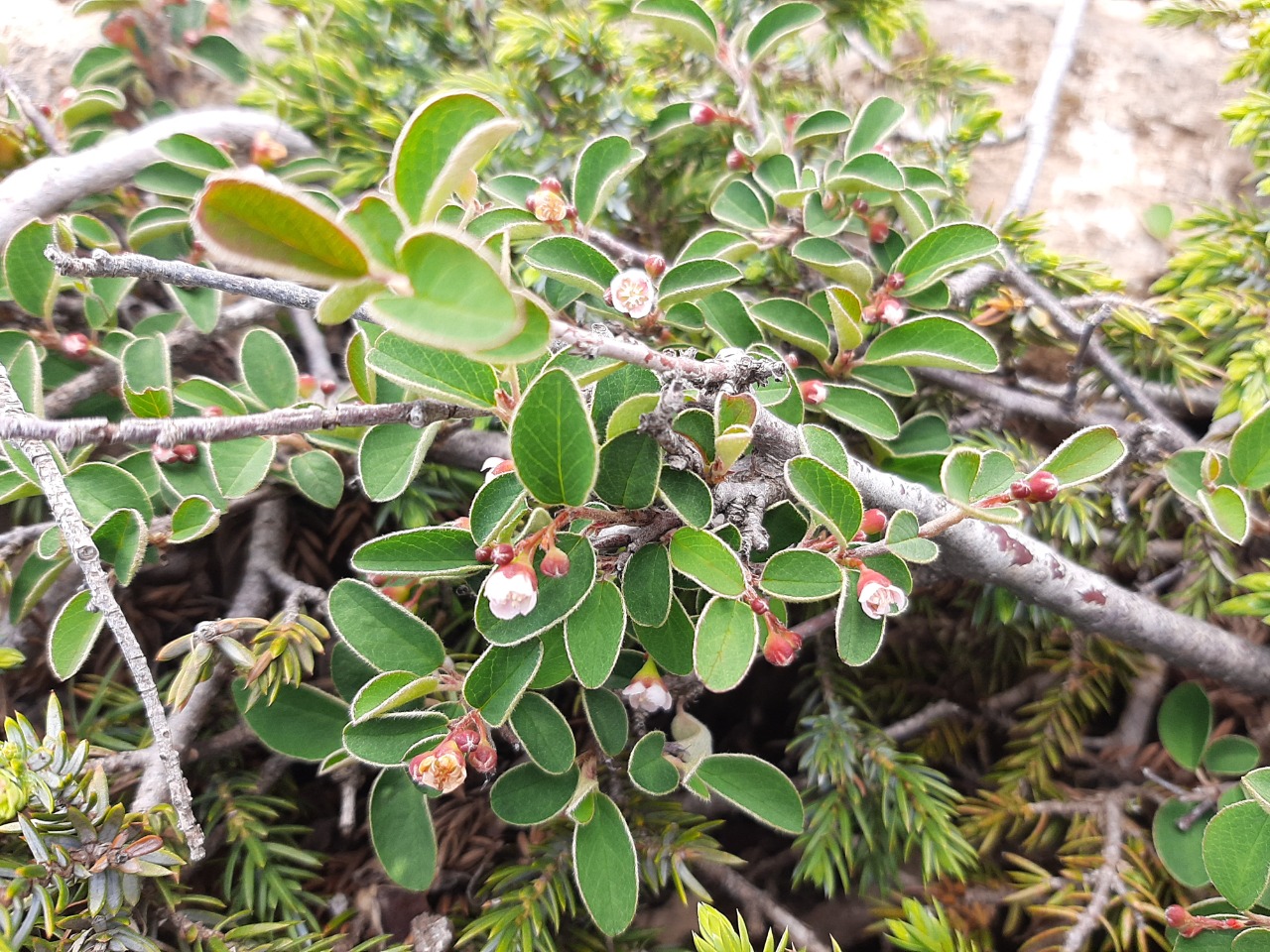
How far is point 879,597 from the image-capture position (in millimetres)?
833

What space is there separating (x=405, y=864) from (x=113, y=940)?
0.99 feet

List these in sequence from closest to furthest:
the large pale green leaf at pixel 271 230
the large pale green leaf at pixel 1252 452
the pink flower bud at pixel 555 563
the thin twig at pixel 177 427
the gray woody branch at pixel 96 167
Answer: the large pale green leaf at pixel 271 230, the thin twig at pixel 177 427, the pink flower bud at pixel 555 563, the large pale green leaf at pixel 1252 452, the gray woody branch at pixel 96 167

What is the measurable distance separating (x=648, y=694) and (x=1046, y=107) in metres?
1.57

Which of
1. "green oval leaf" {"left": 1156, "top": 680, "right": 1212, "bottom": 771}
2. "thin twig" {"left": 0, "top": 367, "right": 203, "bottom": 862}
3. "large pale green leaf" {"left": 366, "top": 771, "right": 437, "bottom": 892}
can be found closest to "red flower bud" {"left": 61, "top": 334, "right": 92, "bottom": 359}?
"thin twig" {"left": 0, "top": 367, "right": 203, "bottom": 862}

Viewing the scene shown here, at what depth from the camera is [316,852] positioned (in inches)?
43.0

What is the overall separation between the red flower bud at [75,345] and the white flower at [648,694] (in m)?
1.01

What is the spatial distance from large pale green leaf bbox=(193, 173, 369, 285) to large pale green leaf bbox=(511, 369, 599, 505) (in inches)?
8.6

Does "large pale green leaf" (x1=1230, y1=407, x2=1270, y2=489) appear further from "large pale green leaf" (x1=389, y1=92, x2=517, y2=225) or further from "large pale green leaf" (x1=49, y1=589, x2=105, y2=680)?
"large pale green leaf" (x1=49, y1=589, x2=105, y2=680)

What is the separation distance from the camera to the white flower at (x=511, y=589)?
744mm

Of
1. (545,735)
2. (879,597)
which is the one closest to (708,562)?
(879,597)

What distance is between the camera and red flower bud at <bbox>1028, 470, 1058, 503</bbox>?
32.4 inches

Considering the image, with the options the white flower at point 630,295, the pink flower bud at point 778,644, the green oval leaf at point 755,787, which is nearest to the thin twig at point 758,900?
the green oval leaf at point 755,787

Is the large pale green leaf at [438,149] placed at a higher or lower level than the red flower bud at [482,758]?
higher

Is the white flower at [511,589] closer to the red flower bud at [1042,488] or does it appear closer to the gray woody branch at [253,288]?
the gray woody branch at [253,288]
